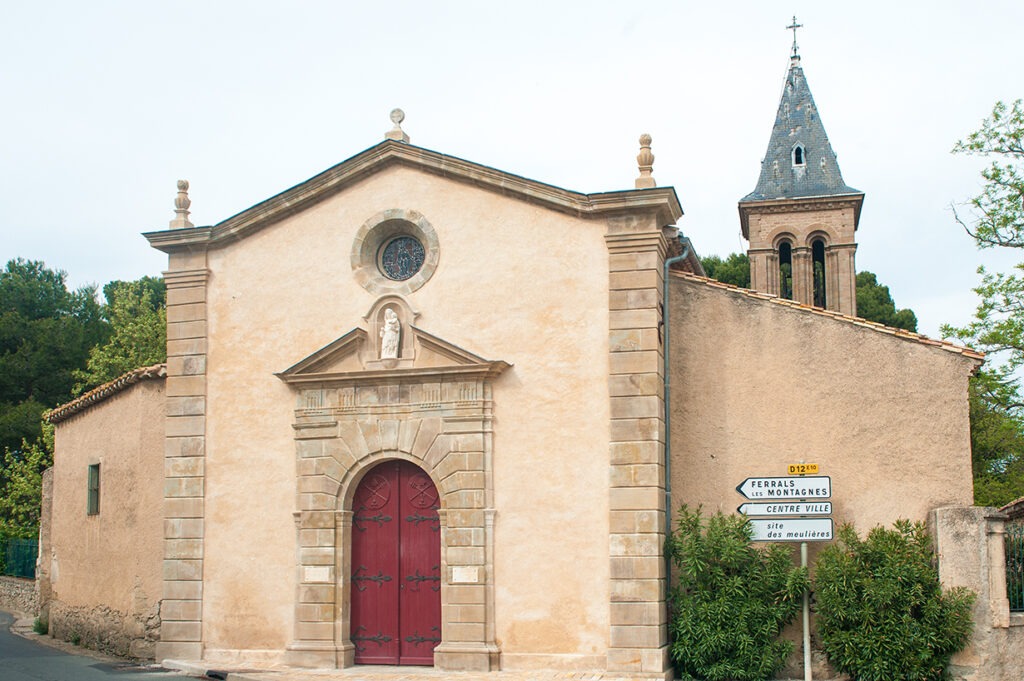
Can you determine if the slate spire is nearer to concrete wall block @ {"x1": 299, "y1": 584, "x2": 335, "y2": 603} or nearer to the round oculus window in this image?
the round oculus window

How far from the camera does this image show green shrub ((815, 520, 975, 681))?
1134 centimetres

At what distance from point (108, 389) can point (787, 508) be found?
10.4 metres

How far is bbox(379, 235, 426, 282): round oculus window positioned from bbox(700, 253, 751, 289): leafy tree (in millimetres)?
30386

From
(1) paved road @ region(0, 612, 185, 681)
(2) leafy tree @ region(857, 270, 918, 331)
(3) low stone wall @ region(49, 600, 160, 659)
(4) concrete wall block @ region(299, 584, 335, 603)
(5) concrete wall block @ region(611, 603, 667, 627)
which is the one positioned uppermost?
(2) leafy tree @ region(857, 270, 918, 331)

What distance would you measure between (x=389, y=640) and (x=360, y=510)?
1.67m

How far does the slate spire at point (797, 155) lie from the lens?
106 ft

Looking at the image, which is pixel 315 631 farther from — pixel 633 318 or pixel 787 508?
pixel 787 508

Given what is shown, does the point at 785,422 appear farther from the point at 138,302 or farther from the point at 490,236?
the point at 138,302

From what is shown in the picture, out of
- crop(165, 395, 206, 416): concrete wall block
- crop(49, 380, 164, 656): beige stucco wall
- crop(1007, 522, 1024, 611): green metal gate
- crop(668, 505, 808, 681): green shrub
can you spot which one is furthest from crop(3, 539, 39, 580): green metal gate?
crop(1007, 522, 1024, 611): green metal gate

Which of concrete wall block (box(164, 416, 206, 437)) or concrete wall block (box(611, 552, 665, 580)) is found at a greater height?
concrete wall block (box(164, 416, 206, 437))

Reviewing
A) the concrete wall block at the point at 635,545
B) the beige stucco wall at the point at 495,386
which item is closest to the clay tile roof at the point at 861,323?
the beige stucco wall at the point at 495,386

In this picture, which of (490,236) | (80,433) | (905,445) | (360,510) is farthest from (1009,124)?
(80,433)

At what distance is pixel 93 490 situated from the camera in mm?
16328

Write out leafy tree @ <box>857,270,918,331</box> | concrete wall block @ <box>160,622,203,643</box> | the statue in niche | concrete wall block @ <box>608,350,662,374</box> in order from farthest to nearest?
leafy tree @ <box>857,270,918,331</box>, concrete wall block @ <box>160,622,203,643</box>, the statue in niche, concrete wall block @ <box>608,350,662,374</box>
